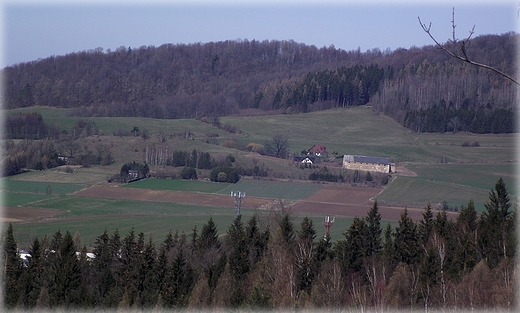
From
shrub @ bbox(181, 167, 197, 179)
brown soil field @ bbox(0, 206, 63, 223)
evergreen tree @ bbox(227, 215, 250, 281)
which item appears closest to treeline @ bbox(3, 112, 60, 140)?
shrub @ bbox(181, 167, 197, 179)

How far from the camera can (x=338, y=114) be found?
49156 mm

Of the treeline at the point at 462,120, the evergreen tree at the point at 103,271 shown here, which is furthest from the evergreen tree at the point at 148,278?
the treeline at the point at 462,120

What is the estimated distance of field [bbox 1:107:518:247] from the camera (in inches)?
905

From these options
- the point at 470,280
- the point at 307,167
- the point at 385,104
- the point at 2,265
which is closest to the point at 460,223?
the point at 470,280

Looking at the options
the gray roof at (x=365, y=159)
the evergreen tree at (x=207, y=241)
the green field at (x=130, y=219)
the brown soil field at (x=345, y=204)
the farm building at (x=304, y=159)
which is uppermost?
the gray roof at (x=365, y=159)

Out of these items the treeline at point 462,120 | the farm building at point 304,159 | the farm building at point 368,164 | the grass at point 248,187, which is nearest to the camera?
the grass at point 248,187

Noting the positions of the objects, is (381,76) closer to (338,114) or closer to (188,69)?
(338,114)

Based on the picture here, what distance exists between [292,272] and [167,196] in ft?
59.8

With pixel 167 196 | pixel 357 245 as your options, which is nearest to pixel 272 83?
pixel 167 196

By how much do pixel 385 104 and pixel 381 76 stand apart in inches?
270

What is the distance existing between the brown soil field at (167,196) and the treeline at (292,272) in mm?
11202

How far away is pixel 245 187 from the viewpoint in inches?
1156

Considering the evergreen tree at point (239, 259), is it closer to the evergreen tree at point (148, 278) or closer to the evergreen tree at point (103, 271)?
the evergreen tree at point (148, 278)

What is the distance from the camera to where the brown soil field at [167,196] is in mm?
26656
